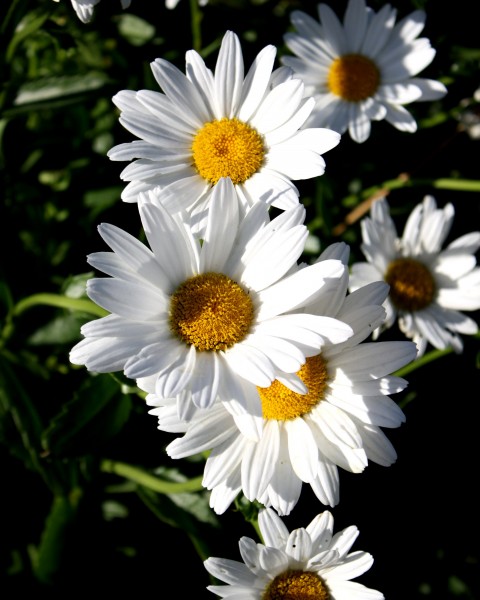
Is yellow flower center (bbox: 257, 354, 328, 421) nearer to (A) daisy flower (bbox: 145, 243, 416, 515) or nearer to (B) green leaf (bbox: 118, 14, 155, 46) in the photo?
(A) daisy flower (bbox: 145, 243, 416, 515)

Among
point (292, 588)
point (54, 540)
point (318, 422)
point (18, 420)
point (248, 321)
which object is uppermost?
point (248, 321)

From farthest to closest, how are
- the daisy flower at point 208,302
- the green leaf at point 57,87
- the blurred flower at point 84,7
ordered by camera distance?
the green leaf at point 57,87 → the blurred flower at point 84,7 → the daisy flower at point 208,302

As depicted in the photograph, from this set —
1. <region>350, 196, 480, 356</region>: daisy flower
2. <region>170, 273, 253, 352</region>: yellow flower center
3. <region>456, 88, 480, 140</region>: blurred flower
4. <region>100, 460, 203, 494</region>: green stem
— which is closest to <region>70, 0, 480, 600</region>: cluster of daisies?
<region>170, 273, 253, 352</region>: yellow flower center

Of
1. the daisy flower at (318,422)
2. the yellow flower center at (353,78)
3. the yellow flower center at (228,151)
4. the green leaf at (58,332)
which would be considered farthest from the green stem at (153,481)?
the yellow flower center at (353,78)

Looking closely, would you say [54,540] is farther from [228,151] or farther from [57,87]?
[57,87]

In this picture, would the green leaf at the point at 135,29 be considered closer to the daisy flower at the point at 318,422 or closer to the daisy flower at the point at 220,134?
the daisy flower at the point at 220,134

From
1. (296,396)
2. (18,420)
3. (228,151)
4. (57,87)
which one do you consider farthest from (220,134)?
(18,420)

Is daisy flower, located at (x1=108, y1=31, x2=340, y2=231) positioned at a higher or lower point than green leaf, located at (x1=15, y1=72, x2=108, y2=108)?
lower
